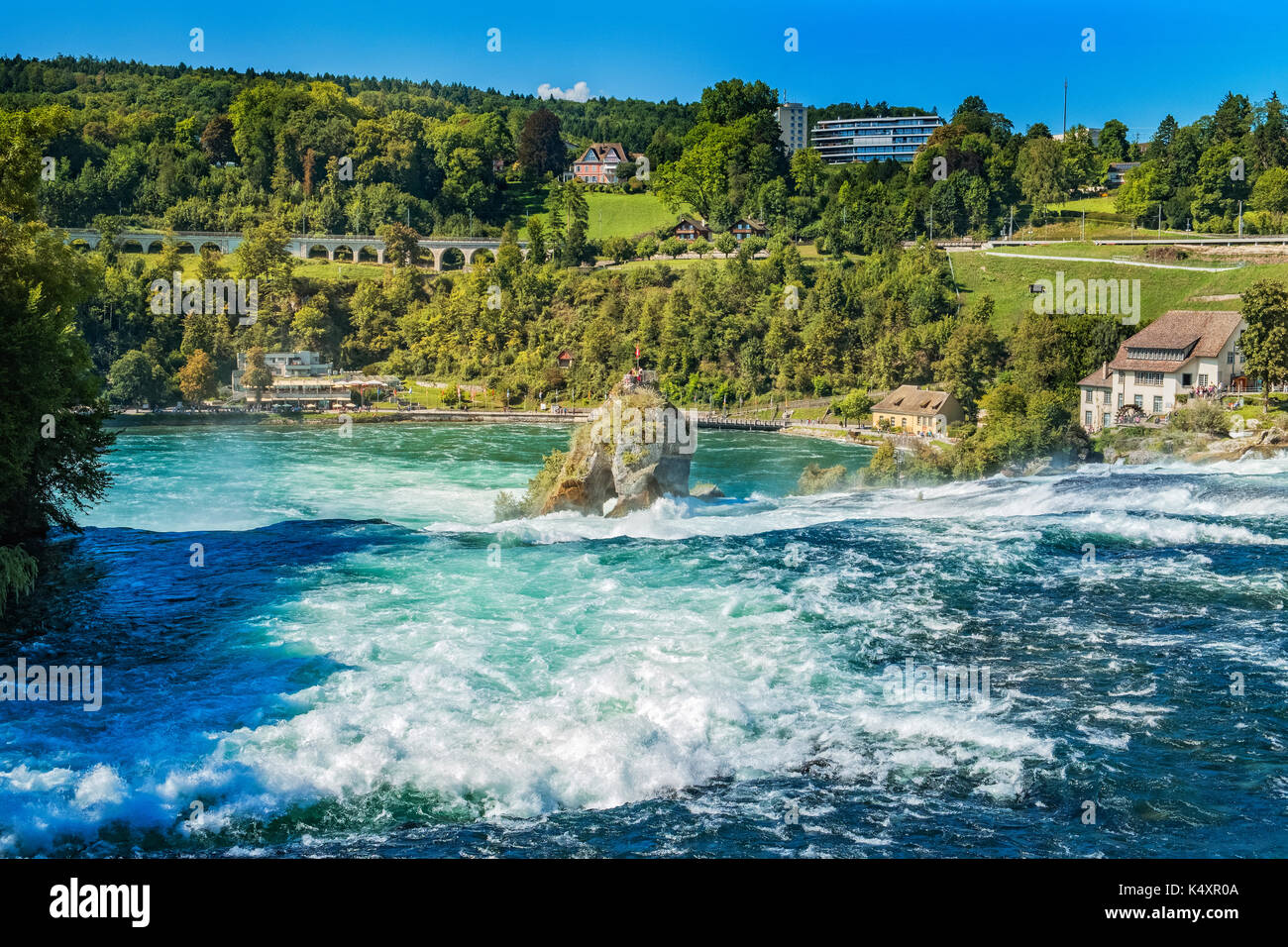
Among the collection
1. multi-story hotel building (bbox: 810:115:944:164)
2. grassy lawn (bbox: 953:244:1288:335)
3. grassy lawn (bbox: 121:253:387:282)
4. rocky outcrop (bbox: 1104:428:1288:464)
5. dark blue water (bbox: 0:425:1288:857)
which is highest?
multi-story hotel building (bbox: 810:115:944:164)

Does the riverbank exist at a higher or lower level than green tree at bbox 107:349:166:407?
lower

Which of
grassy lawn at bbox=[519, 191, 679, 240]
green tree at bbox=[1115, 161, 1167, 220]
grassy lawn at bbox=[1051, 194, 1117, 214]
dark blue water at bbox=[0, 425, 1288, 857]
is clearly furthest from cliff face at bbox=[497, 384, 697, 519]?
grassy lawn at bbox=[519, 191, 679, 240]

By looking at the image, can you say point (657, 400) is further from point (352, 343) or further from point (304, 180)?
point (304, 180)

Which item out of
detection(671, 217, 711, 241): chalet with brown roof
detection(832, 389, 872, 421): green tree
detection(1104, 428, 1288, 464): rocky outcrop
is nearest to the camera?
detection(1104, 428, 1288, 464): rocky outcrop

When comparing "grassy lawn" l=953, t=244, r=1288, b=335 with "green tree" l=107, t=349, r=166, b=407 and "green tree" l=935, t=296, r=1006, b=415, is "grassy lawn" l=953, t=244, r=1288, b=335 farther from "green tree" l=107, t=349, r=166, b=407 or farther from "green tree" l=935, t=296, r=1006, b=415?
"green tree" l=107, t=349, r=166, b=407

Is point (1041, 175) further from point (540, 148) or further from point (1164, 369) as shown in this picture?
point (540, 148)

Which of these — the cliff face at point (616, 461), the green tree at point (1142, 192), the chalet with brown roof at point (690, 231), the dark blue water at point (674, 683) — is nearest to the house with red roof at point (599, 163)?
the chalet with brown roof at point (690, 231)
